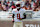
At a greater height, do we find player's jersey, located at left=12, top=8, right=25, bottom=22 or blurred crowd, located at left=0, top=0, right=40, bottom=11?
blurred crowd, located at left=0, top=0, right=40, bottom=11

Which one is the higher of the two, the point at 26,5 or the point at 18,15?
the point at 26,5

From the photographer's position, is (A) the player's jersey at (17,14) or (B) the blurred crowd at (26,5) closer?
(A) the player's jersey at (17,14)

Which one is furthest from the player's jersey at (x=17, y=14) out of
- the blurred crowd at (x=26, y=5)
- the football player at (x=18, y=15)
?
the blurred crowd at (x=26, y=5)

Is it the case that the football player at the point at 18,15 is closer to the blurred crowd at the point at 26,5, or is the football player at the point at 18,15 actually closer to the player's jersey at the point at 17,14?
the player's jersey at the point at 17,14

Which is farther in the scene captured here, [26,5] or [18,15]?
[26,5]

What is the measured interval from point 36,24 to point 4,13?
100 centimetres

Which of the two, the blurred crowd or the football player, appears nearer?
the football player

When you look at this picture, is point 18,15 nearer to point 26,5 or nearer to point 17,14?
point 17,14

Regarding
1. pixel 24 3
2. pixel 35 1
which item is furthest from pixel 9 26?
pixel 35 1

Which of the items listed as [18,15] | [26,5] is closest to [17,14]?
[18,15]

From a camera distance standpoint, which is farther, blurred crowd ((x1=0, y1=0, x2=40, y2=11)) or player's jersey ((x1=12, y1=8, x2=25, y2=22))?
blurred crowd ((x1=0, y1=0, x2=40, y2=11))

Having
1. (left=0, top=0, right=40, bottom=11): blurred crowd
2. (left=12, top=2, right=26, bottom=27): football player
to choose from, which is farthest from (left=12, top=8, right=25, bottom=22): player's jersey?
(left=0, top=0, right=40, bottom=11): blurred crowd

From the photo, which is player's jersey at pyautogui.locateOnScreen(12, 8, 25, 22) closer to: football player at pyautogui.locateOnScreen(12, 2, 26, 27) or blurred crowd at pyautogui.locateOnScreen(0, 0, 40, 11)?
football player at pyautogui.locateOnScreen(12, 2, 26, 27)

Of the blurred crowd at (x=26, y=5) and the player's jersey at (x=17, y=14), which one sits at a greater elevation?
the blurred crowd at (x=26, y=5)
